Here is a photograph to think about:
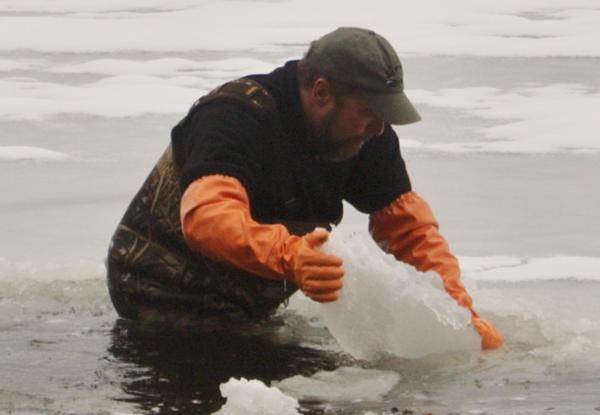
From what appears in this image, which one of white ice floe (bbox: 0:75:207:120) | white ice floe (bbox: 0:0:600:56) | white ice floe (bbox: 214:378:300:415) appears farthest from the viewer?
white ice floe (bbox: 0:0:600:56)

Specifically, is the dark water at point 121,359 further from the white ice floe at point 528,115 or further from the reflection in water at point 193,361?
the white ice floe at point 528,115

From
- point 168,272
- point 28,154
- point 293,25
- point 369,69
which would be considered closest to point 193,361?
point 168,272

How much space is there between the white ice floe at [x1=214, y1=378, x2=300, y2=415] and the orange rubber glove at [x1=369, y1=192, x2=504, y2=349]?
1151mm

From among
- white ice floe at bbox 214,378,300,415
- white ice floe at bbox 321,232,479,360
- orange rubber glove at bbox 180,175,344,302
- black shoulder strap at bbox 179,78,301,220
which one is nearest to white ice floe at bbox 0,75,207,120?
black shoulder strap at bbox 179,78,301,220

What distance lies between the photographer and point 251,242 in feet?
13.8

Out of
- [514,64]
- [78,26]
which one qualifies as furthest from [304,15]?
[514,64]

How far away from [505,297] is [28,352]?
1.68 metres

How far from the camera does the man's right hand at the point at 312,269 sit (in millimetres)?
4145

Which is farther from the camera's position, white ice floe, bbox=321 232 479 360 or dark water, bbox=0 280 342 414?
white ice floe, bbox=321 232 479 360

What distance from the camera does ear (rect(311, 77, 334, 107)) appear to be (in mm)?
4539

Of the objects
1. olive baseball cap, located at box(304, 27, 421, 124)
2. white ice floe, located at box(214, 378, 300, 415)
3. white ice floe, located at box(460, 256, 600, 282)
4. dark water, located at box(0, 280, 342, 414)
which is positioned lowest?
white ice floe, located at box(460, 256, 600, 282)

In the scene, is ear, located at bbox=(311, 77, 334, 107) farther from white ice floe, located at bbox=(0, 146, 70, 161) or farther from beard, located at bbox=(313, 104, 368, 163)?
white ice floe, located at bbox=(0, 146, 70, 161)

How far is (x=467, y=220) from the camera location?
6.92 meters

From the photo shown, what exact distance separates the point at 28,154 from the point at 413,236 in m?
3.72
